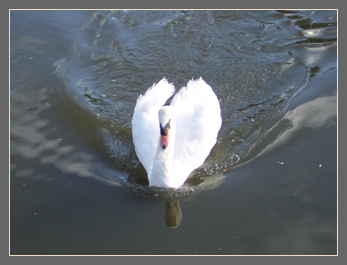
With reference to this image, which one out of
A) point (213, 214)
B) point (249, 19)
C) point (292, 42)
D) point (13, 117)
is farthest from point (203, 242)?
point (249, 19)

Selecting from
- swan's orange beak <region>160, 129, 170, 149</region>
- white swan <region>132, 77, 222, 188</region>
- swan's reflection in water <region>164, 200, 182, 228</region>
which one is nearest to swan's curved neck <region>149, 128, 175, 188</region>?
white swan <region>132, 77, 222, 188</region>

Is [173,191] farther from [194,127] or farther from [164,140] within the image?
[194,127]

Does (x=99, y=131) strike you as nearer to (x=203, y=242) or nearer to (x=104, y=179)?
(x=104, y=179)

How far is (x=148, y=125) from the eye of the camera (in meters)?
6.70

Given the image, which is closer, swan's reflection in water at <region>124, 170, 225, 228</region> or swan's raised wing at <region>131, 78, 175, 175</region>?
swan's reflection in water at <region>124, 170, 225, 228</region>

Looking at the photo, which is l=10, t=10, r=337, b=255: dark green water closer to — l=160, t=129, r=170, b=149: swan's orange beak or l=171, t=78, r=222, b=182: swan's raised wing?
l=171, t=78, r=222, b=182: swan's raised wing

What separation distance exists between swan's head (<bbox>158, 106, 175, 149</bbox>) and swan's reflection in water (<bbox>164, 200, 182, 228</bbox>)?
114cm

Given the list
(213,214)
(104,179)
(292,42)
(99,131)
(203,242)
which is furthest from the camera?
(292,42)

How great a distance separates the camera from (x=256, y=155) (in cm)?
692

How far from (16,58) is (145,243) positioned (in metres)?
6.76

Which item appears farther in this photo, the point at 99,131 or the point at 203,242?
the point at 99,131

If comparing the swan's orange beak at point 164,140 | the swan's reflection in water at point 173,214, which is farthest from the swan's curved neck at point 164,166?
the swan's reflection in water at point 173,214

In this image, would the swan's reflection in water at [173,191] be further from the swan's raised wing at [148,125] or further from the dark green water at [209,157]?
the swan's raised wing at [148,125]

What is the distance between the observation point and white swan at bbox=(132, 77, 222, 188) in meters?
5.92
